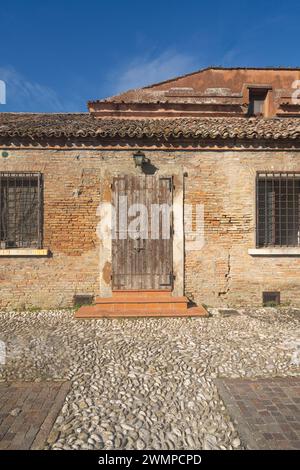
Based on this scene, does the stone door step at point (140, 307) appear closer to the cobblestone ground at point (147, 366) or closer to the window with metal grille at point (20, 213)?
the cobblestone ground at point (147, 366)

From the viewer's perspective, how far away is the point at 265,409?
3.07 m

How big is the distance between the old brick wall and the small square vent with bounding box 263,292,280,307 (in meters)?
0.15

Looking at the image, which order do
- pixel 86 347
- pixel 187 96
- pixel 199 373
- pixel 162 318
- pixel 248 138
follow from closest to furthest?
1. pixel 199 373
2. pixel 86 347
3. pixel 162 318
4. pixel 248 138
5. pixel 187 96

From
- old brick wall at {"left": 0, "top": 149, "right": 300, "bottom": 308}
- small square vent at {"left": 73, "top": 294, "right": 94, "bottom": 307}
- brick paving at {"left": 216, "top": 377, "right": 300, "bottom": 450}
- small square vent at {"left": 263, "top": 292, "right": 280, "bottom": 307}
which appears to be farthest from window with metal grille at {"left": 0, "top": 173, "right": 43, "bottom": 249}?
small square vent at {"left": 263, "top": 292, "right": 280, "bottom": 307}

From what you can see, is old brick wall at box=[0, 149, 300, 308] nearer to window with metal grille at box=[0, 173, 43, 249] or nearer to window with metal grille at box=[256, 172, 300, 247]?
window with metal grille at box=[256, 172, 300, 247]

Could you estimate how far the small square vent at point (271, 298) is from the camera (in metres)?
6.97

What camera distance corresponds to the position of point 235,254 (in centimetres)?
695

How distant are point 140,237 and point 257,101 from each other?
36.0ft

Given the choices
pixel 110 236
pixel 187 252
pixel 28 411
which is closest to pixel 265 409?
pixel 28 411

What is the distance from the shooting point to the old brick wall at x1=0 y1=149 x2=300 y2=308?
6742 mm
